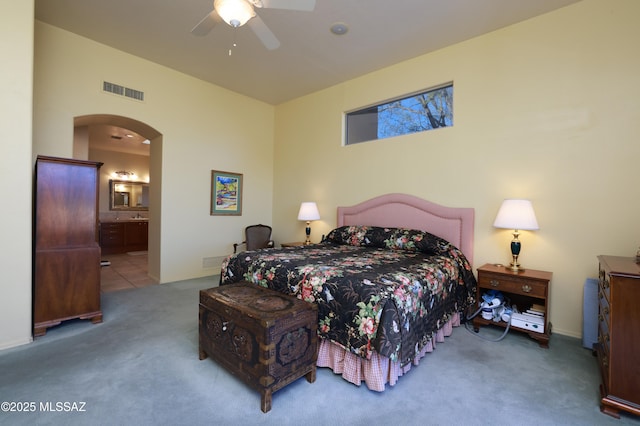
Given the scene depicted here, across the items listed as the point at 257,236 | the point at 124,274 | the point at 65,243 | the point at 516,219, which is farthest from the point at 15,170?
the point at 516,219

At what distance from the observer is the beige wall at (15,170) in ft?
7.86

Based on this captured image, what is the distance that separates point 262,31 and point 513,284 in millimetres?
3192

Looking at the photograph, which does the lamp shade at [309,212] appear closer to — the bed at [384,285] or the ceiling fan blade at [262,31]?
the bed at [384,285]

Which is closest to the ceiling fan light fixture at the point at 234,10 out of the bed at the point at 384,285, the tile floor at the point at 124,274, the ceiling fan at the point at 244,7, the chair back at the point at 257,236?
the ceiling fan at the point at 244,7

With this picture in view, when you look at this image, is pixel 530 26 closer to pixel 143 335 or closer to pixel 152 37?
pixel 152 37

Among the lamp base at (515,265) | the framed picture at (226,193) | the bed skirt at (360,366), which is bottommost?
the bed skirt at (360,366)

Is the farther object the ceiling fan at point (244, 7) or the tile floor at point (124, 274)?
the tile floor at point (124, 274)

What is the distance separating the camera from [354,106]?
15.1ft

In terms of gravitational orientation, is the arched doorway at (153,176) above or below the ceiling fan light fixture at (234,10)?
below

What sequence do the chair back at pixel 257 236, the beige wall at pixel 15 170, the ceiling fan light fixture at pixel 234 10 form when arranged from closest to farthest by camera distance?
the ceiling fan light fixture at pixel 234 10, the beige wall at pixel 15 170, the chair back at pixel 257 236

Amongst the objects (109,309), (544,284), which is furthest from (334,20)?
(109,309)

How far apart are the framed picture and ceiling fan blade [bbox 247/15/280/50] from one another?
116 inches

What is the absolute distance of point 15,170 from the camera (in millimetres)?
Answer: 2449

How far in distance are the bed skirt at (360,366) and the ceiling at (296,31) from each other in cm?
259
